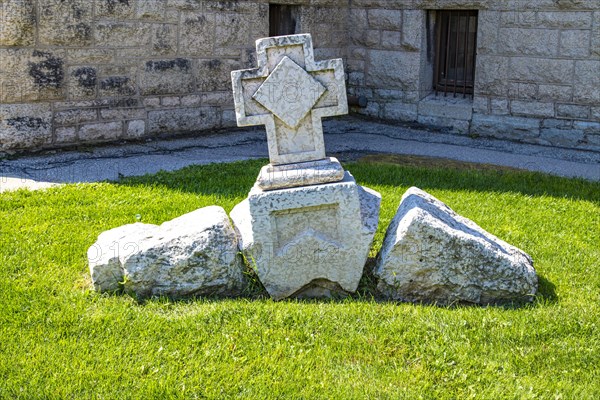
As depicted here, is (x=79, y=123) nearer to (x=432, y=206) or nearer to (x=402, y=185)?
(x=402, y=185)

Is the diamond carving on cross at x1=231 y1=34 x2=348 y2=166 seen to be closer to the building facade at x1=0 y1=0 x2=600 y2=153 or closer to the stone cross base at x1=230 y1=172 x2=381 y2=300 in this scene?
the stone cross base at x1=230 y1=172 x2=381 y2=300

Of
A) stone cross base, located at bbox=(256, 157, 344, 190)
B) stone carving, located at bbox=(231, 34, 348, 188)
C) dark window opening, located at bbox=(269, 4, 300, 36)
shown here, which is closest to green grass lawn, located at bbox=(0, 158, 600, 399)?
stone cross base, located at bbox=(256, 157, 344, 190)

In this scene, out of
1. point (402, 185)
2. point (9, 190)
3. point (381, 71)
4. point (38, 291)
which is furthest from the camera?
point (381, 71)

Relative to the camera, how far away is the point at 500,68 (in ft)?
29.6

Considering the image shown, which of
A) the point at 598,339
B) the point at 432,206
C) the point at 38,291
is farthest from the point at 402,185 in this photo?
the point at 38,291

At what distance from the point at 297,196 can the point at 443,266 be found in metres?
0.90

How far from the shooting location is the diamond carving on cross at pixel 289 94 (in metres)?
4.35

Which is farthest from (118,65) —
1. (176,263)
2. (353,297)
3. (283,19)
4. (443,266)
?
(443,266)

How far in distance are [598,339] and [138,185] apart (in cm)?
399

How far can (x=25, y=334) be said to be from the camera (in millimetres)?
3816

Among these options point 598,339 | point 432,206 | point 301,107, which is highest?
point 301,107

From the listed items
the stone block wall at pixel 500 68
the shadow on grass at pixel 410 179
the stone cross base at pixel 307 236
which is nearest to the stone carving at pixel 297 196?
the stone cross base at pixel 307 236

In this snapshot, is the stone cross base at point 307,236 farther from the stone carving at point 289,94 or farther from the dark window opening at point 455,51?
the dark window opening at point 455,51

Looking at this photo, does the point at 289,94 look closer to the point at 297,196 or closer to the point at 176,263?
the point at 297,196
